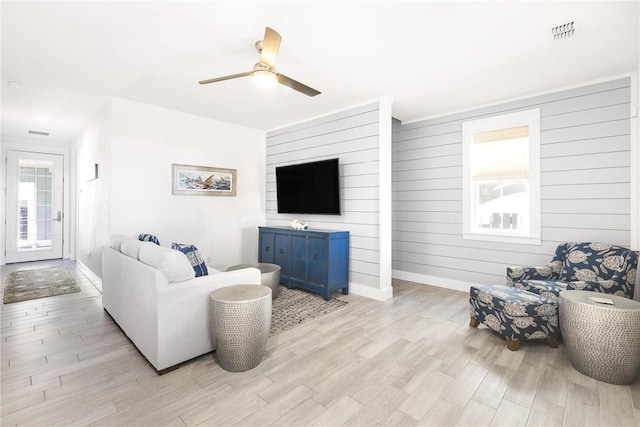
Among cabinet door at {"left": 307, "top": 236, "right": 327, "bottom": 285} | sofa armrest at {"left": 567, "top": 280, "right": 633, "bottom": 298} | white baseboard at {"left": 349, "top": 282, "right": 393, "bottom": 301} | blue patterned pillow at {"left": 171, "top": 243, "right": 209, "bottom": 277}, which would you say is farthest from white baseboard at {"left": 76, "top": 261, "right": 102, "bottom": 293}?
sofa armrest at {"left": 567, "top": 280, "right": 633, "bottom": 298}

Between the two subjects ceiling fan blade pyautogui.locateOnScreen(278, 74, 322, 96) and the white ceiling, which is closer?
the white ceiling

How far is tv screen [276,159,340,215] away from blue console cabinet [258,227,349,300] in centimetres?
50

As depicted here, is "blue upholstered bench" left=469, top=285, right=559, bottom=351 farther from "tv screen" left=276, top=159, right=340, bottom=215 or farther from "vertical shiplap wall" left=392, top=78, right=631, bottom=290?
"tv screen" left=276, top=159, right=340, bottom=215

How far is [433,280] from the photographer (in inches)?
183

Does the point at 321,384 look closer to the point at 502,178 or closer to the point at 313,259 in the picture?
the point at 313,259

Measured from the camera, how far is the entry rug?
402 cm

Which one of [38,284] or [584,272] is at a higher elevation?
[584,272]

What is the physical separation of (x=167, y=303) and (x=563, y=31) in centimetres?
378

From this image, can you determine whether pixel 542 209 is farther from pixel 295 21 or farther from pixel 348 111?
pixel 295 21

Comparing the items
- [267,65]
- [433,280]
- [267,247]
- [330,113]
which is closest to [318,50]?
[267,65]

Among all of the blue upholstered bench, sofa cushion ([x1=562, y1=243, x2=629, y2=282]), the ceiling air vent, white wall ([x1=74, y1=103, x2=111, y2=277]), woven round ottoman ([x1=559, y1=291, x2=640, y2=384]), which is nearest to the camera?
woven round ottoman ([x1=559, y1=291, x2=640, y2=384])

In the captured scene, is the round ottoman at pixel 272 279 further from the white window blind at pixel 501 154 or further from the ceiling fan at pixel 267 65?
the white window blind at pixel 501 154

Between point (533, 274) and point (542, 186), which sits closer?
point (533, 274)

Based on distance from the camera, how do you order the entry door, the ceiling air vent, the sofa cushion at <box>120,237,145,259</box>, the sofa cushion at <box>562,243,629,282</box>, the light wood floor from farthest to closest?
the entry door → the sofa cushion at <box>562,243,629,282</box> → the sofa cushion at <box>120,237,145,259</box> → the ceiling air vent → the light wood floor
